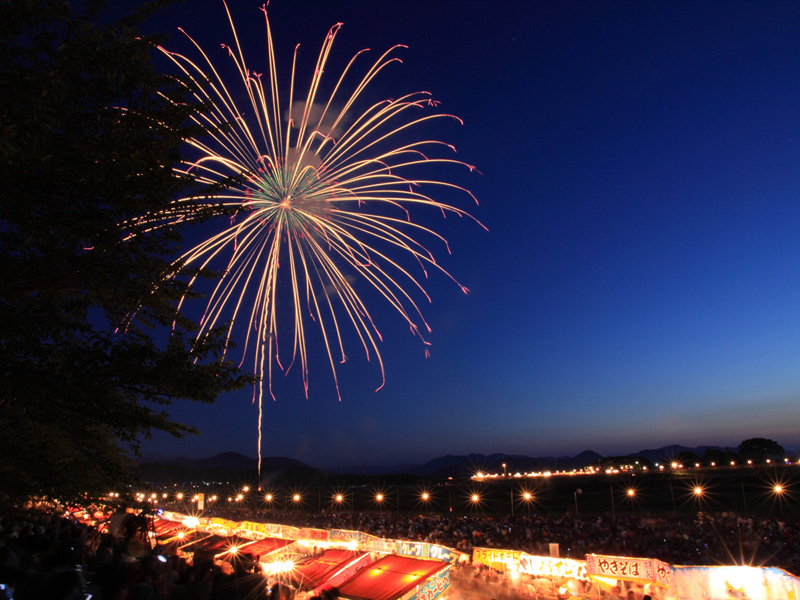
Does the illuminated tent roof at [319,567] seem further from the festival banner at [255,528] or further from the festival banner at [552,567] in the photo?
the festival banner at [255,528]

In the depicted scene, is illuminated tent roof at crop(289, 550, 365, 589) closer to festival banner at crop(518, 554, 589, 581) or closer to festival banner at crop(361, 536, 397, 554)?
festival banner at crop(361, 536, 397, 554)

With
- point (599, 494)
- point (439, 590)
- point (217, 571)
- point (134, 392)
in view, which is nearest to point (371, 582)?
point (439, 590)

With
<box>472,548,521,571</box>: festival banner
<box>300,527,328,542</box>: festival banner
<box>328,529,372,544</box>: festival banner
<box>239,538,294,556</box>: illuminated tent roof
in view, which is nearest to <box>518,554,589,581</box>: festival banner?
<box>472,548,521,571</box>: festival banner

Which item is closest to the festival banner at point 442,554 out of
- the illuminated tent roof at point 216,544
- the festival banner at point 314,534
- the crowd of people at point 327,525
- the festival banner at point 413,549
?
the festival banner at point 413,549

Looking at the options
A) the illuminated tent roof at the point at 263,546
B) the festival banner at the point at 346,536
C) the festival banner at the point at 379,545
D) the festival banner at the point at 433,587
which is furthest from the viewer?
the illuminated tent roof at the point at 263,546

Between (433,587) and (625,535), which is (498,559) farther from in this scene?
(625,535)

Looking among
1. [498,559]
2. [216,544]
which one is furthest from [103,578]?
[216,544]
